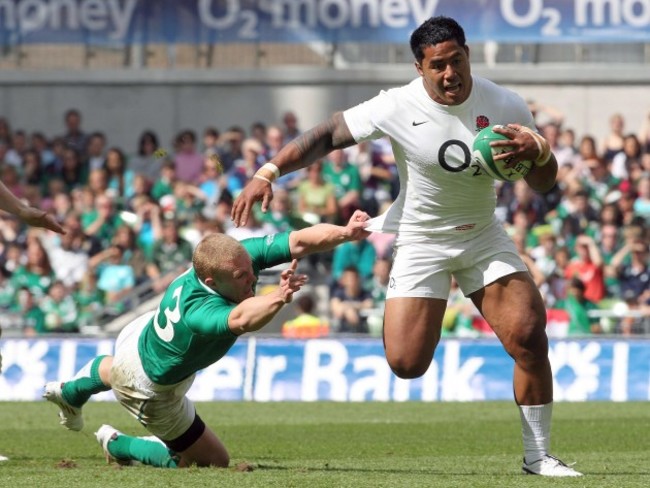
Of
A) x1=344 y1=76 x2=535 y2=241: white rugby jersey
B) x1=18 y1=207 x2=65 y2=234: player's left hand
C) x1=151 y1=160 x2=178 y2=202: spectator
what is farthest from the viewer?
x1=151 y1=160 x2=178 y2=202: spectator

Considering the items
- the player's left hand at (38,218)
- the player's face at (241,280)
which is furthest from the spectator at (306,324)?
the player's face at (241,280)

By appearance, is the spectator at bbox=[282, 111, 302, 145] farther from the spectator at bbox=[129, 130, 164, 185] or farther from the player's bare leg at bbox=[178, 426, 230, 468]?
the player's bare leg at bbox=[178, 426, 230, 468]

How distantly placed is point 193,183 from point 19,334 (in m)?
3.74

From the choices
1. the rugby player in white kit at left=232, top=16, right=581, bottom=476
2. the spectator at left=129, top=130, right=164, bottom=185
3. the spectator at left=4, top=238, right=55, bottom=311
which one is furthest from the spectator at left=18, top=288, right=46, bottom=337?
the rugby player in white kit at left=232, top=16, right=581, bottom=476

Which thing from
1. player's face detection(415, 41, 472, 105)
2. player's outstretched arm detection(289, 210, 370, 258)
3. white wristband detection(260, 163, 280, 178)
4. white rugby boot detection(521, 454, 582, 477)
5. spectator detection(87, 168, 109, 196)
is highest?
player's face detection(415, 41, 472, 105)

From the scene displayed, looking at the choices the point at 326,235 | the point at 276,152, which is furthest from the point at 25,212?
the point at 276,152

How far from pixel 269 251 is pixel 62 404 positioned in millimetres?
1873

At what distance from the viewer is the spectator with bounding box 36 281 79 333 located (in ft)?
63.0

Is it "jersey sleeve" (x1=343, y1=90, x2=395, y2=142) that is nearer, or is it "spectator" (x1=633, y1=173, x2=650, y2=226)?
"jersey sleeve" (x1=343, y1=90, x2=395, y2=142)

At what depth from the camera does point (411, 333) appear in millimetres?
8828

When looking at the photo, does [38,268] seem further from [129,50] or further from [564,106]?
[564,106]

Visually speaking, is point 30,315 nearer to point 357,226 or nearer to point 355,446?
point 355,446

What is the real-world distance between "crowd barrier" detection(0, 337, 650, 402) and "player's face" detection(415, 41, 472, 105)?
350 inches

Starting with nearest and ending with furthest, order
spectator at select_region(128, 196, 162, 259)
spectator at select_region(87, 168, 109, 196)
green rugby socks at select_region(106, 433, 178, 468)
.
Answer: green rugby socks at select_region(106, 433, 178, 468), spectator at select_region(128, 196, 162, 259), spectator at select_region(87, 168, 109, 196)
